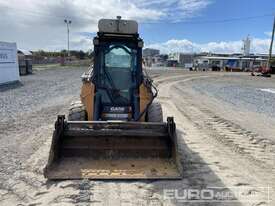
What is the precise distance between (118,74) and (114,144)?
1776mm

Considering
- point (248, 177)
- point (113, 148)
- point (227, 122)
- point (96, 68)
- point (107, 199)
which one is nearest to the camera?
point (107, 199)

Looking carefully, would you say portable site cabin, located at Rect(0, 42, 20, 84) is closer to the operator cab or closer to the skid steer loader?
the skid steer loader

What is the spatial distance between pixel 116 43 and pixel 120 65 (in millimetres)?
474

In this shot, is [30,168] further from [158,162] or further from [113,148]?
[158,162]

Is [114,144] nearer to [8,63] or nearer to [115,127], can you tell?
[115,127]

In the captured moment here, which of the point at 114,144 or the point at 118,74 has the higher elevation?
the point at 118,74

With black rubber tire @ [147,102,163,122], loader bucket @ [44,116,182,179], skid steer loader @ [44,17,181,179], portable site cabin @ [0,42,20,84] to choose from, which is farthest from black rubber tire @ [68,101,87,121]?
portable site cabin @ [0,42,20,84]

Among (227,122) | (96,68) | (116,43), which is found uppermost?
(116,43)

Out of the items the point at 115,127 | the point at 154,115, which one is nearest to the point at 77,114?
the point at 115,127

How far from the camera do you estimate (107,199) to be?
4910mm

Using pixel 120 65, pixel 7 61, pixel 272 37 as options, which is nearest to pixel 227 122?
pixel 120 65

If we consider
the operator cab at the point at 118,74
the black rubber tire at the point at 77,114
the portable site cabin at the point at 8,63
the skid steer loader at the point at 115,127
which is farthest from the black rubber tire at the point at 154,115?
the portable site cabin at the point at 8,63

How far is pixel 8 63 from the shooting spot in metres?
24.9

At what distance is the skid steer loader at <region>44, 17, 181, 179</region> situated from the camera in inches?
233
